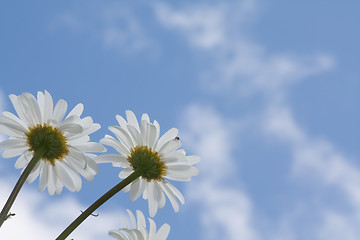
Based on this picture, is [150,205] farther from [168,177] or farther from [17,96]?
[17,96]

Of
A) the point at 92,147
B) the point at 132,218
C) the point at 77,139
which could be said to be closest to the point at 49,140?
the point at 77,139

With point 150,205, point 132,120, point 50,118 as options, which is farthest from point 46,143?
point 150,205

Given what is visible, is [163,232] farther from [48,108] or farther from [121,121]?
[48,108]

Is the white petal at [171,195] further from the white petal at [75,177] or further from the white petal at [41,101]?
the white petal at [41,101]

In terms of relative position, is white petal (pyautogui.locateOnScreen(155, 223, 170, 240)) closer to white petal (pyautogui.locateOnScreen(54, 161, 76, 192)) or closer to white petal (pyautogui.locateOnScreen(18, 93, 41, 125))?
white petal (pyautogui.locateOnScreen(54, 161, 76, 192))

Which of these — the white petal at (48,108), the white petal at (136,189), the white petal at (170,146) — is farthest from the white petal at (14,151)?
the white petal at (170,146)

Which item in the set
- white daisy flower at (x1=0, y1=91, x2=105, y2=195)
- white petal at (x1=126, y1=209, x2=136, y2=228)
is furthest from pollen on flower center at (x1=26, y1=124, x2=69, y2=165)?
white petal at (x1=126, y1=209, x2=136, y2=228)

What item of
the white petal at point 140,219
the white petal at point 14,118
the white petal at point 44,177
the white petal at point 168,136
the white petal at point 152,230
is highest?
the white petal at point 168,136

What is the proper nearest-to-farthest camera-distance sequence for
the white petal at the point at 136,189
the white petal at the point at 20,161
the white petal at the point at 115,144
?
the white petal at the point at 115,144 → the white petal at the point at 136,189 → the white petal at the point at 20,161

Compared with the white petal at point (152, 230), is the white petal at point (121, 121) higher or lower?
higher
